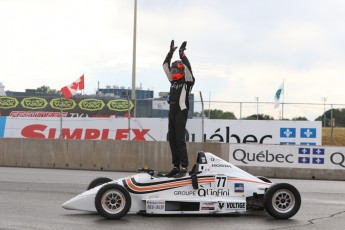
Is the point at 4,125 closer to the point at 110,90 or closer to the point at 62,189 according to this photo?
the point at 62,189

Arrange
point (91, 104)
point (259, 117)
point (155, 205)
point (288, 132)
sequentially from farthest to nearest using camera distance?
1. point (91, 104)
2. point (259, 117)
3. point (288, 132)
4. point (155, 205)

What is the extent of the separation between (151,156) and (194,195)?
435 inches

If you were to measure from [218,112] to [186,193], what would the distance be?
1916 centimetres

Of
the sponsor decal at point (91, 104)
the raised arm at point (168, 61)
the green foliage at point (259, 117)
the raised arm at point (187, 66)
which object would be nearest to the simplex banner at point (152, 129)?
the green foliage at point (259, 117)

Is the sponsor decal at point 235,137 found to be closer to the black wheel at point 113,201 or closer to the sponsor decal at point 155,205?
the sponsor decal at point 155,205

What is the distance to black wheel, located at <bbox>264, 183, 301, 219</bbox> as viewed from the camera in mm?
A: 8414

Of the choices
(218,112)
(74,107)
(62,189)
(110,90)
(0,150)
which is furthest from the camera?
(110,90)

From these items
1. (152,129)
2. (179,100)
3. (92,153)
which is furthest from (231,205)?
(152,129)

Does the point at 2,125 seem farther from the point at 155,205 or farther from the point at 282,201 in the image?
the point at 282,201

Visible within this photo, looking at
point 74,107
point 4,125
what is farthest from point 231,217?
point 74,107

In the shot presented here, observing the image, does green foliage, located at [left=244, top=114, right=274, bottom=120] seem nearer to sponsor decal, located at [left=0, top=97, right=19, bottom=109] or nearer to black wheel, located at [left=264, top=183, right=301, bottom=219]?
sponsor decal, located at [left=0, top=97, right=19, bottom=109]

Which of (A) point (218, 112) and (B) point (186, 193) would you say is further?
(A) point (218, 112)

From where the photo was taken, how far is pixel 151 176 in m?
8.51

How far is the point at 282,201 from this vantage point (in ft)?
28.1
